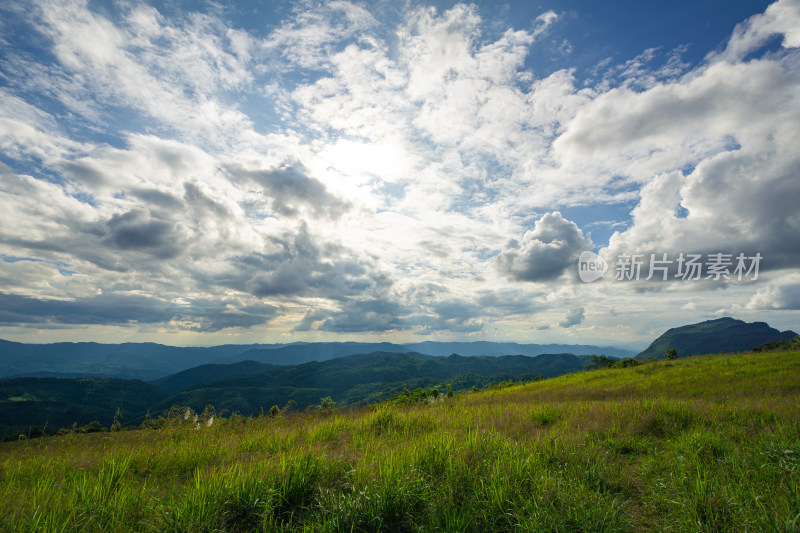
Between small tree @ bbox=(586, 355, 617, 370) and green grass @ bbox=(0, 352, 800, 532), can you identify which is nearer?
green grass @ bbox=(0, 352, 800, 532)

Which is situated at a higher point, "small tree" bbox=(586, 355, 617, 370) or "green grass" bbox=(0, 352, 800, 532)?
"green grass" bbox=(0, 352, 800, 532)

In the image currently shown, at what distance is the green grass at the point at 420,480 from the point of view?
3.89 m

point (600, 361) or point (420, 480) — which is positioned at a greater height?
point (420, 480)

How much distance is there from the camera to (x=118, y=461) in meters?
6.03

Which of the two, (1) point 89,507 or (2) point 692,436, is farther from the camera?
(2) point 692,436

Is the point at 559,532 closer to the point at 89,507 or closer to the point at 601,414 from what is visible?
the point at 89,507

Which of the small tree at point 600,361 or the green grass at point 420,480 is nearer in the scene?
the green grass at point 420,480

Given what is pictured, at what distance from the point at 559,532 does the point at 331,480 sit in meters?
3.30

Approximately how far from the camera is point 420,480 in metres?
4.61

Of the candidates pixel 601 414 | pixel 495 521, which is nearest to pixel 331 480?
pixel 495 521

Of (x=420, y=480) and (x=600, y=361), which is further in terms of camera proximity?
(x=600, y=361)

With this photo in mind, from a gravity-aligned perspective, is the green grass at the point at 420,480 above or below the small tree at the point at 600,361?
above

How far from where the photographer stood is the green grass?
3.89 metres

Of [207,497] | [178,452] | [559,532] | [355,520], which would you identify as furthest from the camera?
[178,452]
